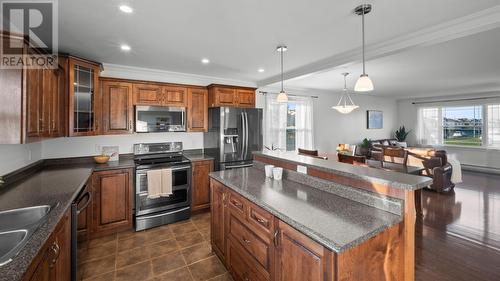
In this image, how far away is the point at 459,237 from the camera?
113 inches

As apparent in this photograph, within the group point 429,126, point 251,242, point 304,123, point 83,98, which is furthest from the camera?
point 429,126

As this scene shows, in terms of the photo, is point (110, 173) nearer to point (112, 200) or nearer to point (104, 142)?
point (112, 200)

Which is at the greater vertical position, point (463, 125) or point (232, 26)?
point (232, 26)

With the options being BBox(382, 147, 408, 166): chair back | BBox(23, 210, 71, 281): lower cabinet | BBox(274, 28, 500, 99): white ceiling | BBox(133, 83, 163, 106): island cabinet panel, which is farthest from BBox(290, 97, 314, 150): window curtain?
BBox(23, 210, 71, 281): lower cabinet

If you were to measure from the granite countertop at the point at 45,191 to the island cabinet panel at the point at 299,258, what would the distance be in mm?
1267

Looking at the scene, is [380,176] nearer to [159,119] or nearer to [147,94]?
[159,119]

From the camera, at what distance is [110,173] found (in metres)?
3.02

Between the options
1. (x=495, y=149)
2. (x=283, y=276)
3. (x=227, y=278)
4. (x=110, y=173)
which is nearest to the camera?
(x=283, y=276)

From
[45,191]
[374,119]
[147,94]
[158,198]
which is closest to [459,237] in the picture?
[158,198]

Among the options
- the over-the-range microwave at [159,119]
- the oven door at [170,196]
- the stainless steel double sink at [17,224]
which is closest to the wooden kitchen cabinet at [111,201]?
the oven door at [170,196]

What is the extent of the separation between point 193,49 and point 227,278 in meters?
2.72

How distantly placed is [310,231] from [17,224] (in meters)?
1.95

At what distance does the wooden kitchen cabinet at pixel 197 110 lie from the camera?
3951 mm

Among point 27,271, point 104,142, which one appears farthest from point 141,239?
point 27,271
